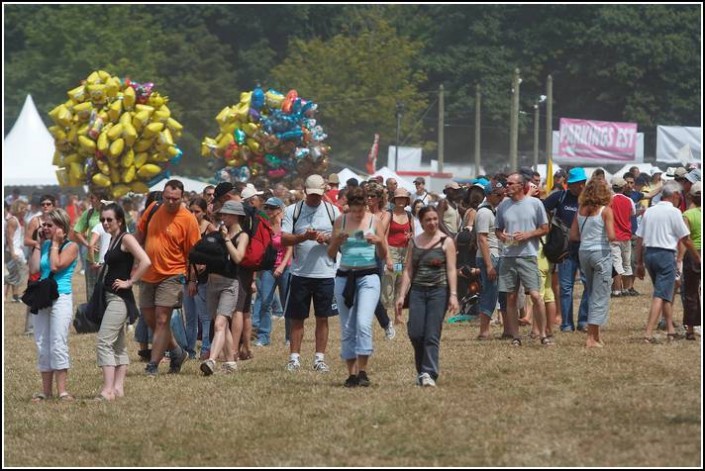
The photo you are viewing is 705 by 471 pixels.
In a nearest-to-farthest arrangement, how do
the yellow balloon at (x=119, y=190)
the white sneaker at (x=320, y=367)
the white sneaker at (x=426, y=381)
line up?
the white sneaker at (x=426, y=381) < the white sneaker at (x=320, y=367) < the yellow balloon at (x=119, y=190)

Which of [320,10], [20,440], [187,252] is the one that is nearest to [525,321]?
[187,252]

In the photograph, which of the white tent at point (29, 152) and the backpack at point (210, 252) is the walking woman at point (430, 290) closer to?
the backpack at point (210, 252)

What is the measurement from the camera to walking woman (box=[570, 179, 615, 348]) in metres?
15.4

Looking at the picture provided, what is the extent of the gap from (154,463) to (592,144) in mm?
58829

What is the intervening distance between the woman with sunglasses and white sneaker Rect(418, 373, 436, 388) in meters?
2.42

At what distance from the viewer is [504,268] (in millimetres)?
15938

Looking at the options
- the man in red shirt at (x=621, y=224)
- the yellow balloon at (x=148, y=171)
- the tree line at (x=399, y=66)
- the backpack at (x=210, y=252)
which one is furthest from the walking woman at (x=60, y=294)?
the tree line at (x=399, y=66)

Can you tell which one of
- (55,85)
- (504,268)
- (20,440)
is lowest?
(20,440)

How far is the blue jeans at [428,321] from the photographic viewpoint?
42.0 feet

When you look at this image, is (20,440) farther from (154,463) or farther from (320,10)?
(320,10)

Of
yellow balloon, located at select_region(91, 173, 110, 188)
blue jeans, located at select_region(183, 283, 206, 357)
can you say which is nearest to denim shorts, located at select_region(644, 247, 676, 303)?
blue jeans, located at select_region(183, 283, 206, 357)

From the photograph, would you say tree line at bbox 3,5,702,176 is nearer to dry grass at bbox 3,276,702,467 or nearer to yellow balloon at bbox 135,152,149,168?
yellow balloon at bbox 135,152,149,168

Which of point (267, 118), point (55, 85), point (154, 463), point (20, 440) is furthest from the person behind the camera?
point (55, 85)

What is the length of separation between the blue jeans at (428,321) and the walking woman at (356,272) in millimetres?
428
